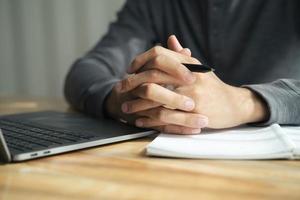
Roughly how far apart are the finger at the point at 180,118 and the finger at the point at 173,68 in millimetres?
57

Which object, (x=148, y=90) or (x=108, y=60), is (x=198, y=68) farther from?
(x=108, y=60)

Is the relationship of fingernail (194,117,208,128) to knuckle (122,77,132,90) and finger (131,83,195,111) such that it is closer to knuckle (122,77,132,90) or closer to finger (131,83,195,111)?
finger (131,83,195,111)

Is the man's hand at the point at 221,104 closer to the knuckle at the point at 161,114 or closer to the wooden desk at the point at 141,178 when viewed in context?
the knuckle at the point at 161,114

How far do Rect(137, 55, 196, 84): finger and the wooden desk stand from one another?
16cm

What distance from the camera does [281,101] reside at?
712mm

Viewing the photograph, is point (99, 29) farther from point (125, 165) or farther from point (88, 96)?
point (125, 165)

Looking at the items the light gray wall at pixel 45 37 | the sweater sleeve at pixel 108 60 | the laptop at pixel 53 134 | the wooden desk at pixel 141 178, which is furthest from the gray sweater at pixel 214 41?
the light gray wall at pixel 45 37

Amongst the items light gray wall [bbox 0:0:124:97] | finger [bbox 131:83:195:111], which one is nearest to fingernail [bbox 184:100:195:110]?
finger [bbox 131:83:195:111]

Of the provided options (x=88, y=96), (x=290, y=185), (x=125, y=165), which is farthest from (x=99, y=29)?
(x=290, y=185)

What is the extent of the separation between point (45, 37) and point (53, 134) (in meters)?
1.36

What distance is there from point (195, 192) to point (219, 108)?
0.97 ft

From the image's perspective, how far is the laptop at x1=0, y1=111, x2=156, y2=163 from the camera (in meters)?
0.54

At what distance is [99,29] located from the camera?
183 centimetres

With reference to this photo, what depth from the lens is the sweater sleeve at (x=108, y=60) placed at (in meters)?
0.93
